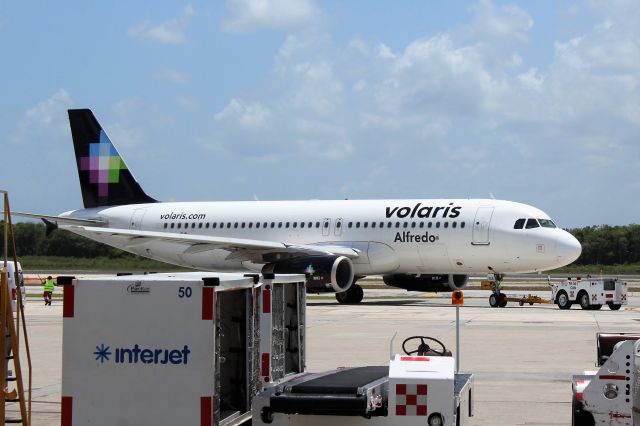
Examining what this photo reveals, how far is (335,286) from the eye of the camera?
3294cm

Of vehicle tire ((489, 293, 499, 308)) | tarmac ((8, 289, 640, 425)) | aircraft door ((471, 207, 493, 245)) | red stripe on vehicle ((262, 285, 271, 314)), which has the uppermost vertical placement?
aircraft door ((471, 207, 493, 245))

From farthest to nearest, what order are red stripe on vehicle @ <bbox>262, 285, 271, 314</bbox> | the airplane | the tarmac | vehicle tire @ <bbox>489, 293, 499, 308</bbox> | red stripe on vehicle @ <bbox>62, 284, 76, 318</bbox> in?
vehicle tire @ <bbox>489, 293, 499, 308</bbox>
the airplane
the tarmac
red stripe on vehicle @ <bbox>262, 285, 271, 314</bbox>
red stripe on vehicle @ <bbox>62, 284, 76, 318</bbox>

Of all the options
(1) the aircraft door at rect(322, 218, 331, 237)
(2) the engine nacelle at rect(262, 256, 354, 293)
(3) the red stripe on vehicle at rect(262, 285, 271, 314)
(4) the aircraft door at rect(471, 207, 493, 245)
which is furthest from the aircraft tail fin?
(3) the red stripe on vehicle at rect(262, 285, 271, 314)

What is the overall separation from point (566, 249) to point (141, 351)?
26498mm

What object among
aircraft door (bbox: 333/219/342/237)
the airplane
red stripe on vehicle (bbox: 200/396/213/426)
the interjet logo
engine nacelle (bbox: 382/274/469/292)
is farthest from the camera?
engine nacelle (bbox: 382/274/469/292)

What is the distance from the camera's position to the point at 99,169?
4219 centimetres

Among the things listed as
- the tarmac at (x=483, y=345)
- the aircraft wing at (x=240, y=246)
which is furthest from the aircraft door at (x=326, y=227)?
the tarmac at (x=483, y=345)

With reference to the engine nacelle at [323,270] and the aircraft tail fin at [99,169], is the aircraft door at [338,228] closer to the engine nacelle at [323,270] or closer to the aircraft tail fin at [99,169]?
the engine nacelle at [323,270]

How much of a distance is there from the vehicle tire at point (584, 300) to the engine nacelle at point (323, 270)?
7.33 meters

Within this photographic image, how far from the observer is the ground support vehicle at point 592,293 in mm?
32719

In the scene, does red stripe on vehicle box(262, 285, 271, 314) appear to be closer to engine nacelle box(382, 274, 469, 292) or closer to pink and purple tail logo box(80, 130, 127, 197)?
engine nacelle box(382, 274, 469, 292)

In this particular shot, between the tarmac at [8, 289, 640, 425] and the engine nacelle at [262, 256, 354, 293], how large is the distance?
735 millimetres

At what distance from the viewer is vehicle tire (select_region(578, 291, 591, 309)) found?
1302 inches

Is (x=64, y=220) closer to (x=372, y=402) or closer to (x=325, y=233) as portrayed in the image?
(x=325, y=233)
